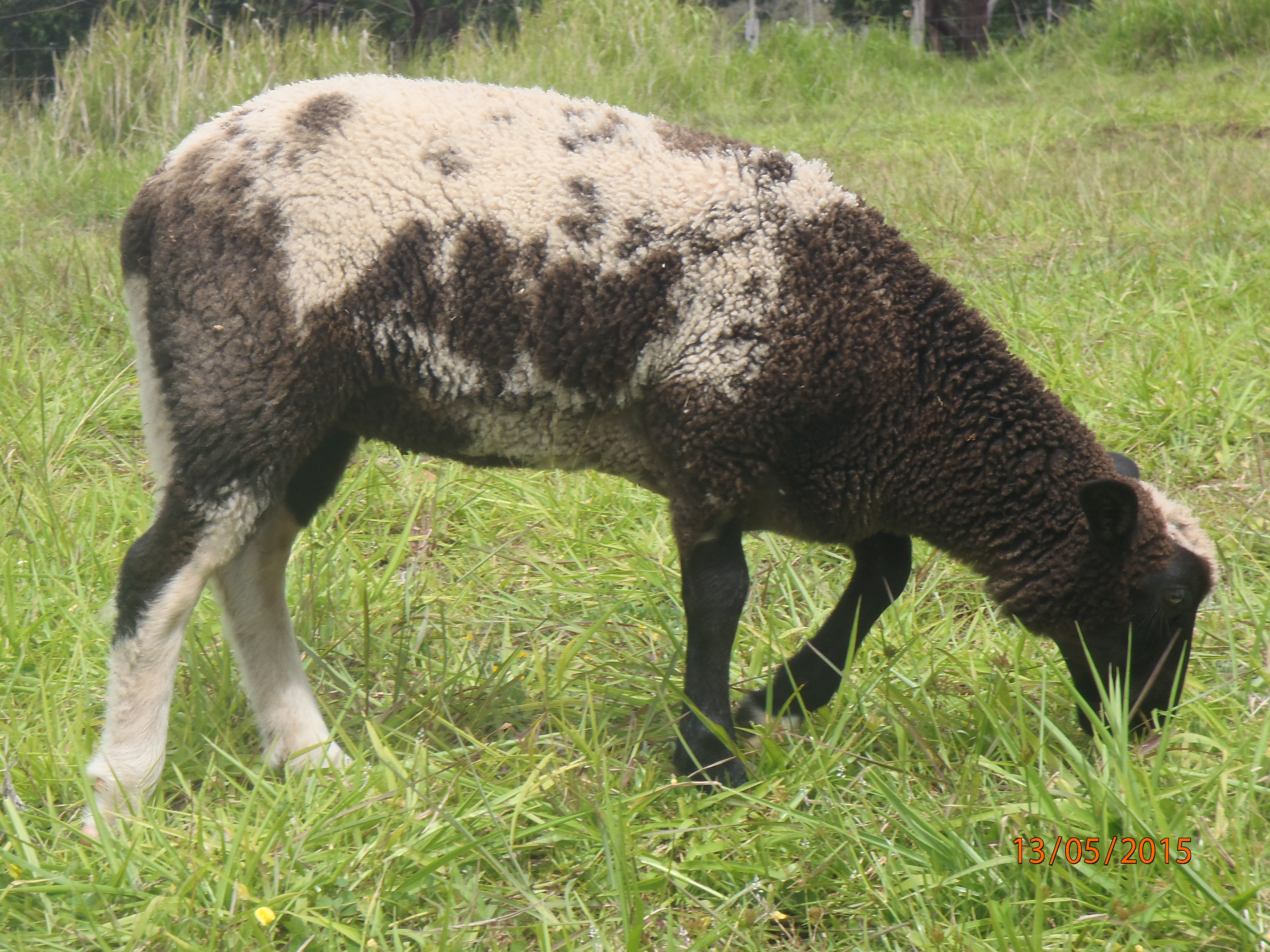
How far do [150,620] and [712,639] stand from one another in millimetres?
1255

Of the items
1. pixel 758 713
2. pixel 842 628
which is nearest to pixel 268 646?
pixel 758 713

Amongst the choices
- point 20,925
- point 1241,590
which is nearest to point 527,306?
point 20,925

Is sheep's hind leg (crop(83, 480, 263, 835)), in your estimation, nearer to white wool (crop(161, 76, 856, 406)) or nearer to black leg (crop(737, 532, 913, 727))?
white wool (crop(161, 76, 856, 406))

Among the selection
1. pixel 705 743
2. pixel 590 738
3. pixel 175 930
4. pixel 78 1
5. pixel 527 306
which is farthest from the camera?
pixel 78 1

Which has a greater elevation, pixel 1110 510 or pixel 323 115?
pixel 323 115

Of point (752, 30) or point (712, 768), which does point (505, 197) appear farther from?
point (752, 30)

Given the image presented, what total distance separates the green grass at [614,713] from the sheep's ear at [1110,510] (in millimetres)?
403

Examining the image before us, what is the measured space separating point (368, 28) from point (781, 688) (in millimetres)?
8727

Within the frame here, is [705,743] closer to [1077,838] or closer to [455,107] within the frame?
[1077,838]

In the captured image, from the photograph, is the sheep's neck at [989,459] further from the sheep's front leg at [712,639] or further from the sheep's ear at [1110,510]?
the sheep's front leg at [712,639]

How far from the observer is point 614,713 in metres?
3.08

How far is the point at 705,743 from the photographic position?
2865 mm

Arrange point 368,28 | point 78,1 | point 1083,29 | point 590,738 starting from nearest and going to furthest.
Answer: point 590,738, point 78,1, point 368,28, point 1083,29

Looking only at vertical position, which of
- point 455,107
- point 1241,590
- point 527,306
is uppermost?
point 455,107
